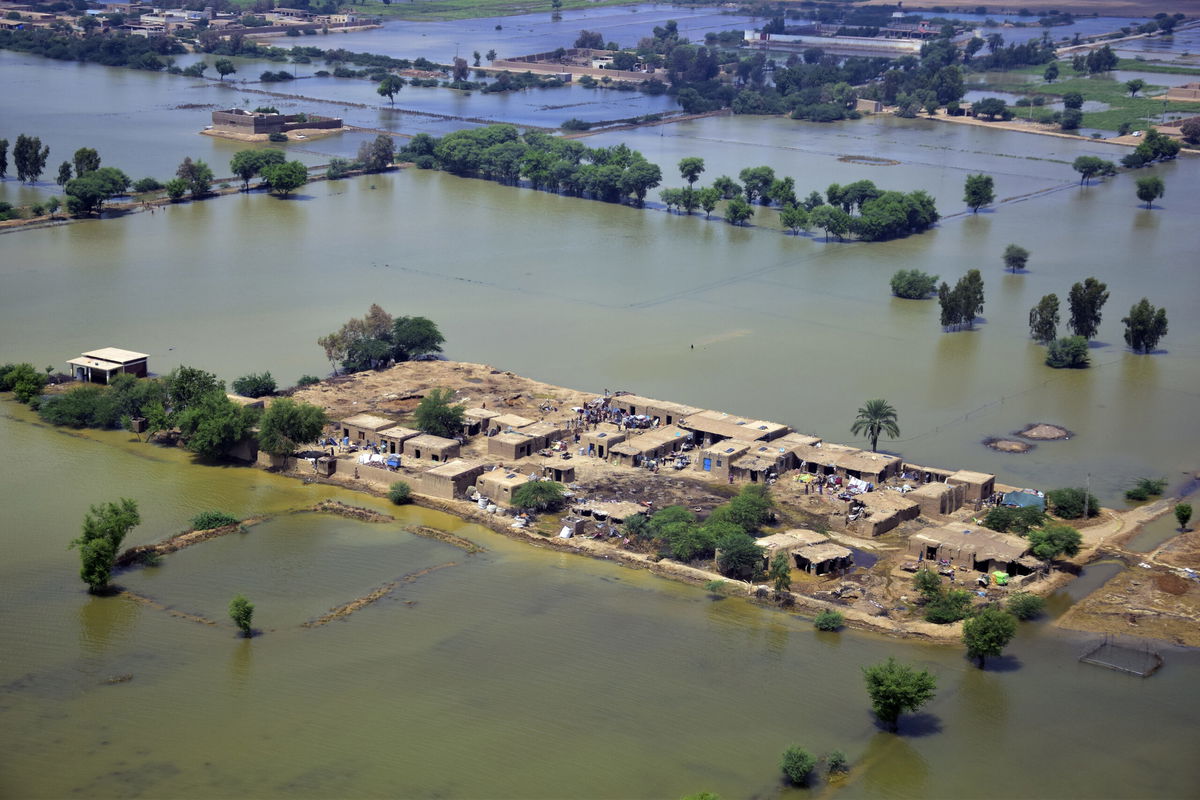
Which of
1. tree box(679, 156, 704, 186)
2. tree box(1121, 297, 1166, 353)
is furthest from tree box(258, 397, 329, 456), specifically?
tree box(679, 156, 704, 186)

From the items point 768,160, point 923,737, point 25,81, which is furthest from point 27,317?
point 25,81

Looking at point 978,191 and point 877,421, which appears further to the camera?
point 978,191

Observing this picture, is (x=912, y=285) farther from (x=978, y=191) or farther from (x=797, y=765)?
(x=797, y=765)

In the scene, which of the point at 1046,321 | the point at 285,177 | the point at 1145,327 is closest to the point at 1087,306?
the point at 1046,321

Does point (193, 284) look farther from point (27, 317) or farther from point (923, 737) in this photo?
point (923, 737)

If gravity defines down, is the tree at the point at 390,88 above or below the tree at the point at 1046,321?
above

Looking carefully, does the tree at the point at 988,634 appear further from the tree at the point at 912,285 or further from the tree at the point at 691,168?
the tree at the point at 691,168

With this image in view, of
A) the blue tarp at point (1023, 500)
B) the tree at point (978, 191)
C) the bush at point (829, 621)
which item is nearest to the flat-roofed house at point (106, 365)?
the bush at point (829, 621)
